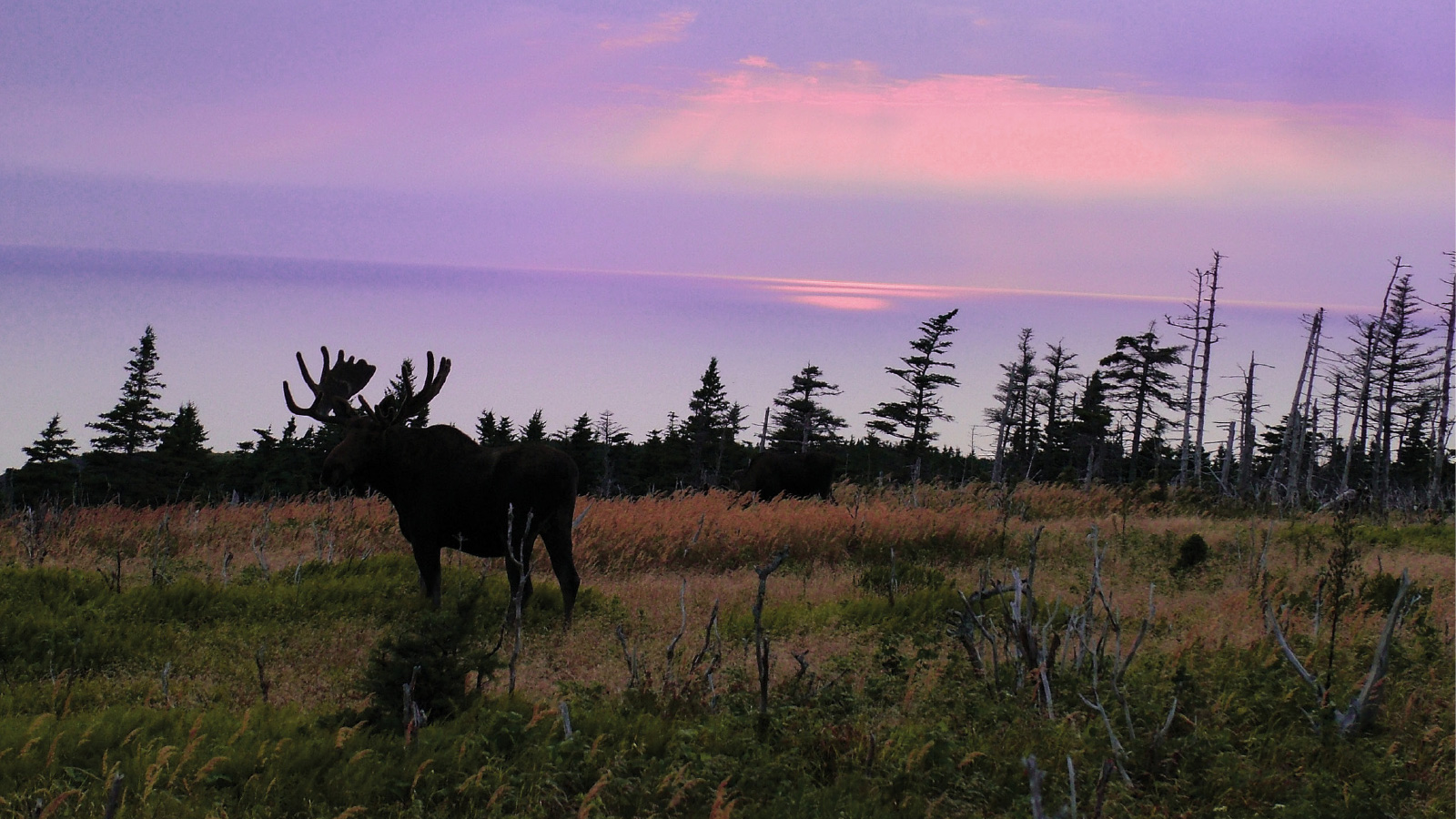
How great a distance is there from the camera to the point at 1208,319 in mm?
39531

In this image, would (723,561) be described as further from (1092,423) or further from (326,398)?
(1092,423)

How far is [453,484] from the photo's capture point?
9.50 m

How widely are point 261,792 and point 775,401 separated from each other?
143 ft

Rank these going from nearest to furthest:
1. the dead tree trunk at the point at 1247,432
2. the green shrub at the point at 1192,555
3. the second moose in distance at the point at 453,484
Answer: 1. the second moose in distance at the point at 453,484
2. the green shrub at the point at 1192,555
3. the dead tree trunk at the point at 1247,432

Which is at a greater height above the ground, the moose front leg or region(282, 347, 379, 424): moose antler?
region(282, 347, 379, 424): moose antler

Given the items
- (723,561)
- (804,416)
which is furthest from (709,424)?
(723,561)

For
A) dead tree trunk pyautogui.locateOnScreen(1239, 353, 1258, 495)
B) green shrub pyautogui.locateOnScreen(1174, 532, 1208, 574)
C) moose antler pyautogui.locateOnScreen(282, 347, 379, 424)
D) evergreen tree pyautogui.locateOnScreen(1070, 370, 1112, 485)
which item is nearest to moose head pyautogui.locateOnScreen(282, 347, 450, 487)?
moose antler pyautogui.locateOnScreen(282, 347, 379, 424)

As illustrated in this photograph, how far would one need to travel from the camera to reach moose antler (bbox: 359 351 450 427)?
962cm

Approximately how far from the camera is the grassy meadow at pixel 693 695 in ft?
16.9

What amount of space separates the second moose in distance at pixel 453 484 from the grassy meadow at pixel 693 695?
25.9 inches

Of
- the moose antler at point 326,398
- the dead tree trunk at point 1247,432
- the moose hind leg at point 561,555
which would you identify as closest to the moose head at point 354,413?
the moose antler at point 326,398

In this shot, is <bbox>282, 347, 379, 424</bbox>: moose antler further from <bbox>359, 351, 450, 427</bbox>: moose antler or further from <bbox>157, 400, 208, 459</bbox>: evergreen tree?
<bbox>157, 400, 208, 459</bbox>: evergreen tree

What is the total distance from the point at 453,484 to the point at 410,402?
99 cm

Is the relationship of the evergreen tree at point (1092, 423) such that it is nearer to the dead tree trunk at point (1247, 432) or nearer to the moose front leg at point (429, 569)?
the dead tree trunk at point (1247, 432)
